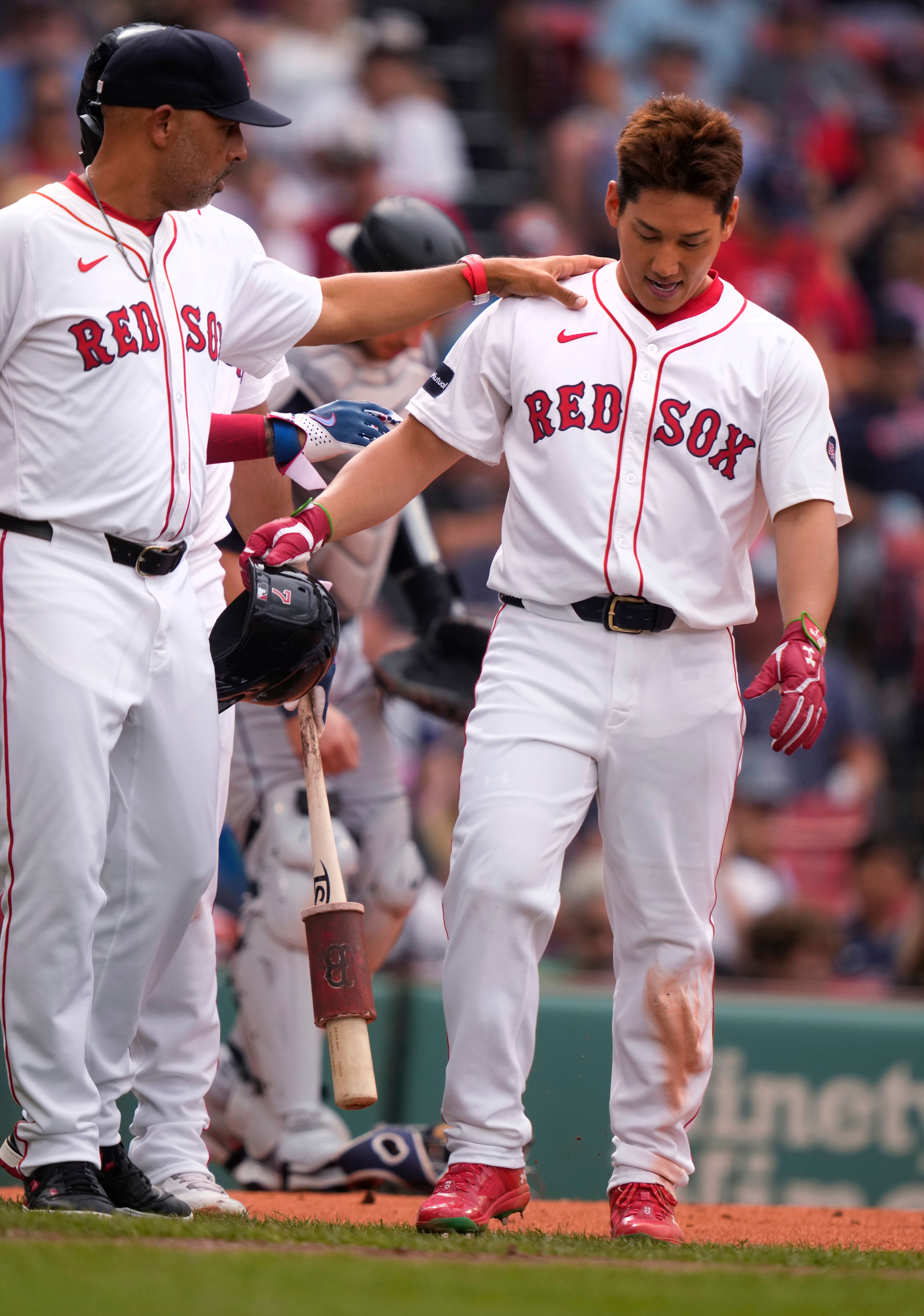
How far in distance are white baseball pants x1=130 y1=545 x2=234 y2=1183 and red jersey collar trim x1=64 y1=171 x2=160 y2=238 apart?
0.77 meters

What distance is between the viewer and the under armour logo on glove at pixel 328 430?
393 centimetres

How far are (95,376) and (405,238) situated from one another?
80.3 inches

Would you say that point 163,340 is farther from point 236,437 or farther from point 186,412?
point 236,437

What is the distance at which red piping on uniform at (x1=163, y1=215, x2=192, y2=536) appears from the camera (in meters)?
3.52

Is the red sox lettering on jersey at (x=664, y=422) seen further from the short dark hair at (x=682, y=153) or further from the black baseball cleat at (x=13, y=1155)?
the black baseball cleat at (x=13, y=1155)

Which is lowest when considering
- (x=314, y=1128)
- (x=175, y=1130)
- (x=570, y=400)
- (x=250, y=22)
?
(x=314, y=1128)

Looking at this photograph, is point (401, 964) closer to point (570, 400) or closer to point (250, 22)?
point (570, 400)

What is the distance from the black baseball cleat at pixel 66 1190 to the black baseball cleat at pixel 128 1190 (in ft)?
0.71

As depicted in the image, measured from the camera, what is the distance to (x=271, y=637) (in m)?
3.80

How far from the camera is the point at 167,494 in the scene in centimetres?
346

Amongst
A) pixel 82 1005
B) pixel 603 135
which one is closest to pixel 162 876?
pixel 82 1005

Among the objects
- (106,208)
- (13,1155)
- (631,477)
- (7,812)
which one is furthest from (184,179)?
(13,1155)

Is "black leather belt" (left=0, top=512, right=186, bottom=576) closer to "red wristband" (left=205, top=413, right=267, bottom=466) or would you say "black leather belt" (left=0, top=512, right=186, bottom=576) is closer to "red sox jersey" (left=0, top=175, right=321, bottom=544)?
"red sox jersey" (left=0, top=175, right=321, bottom=544)

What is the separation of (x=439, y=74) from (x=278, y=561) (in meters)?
8.01
